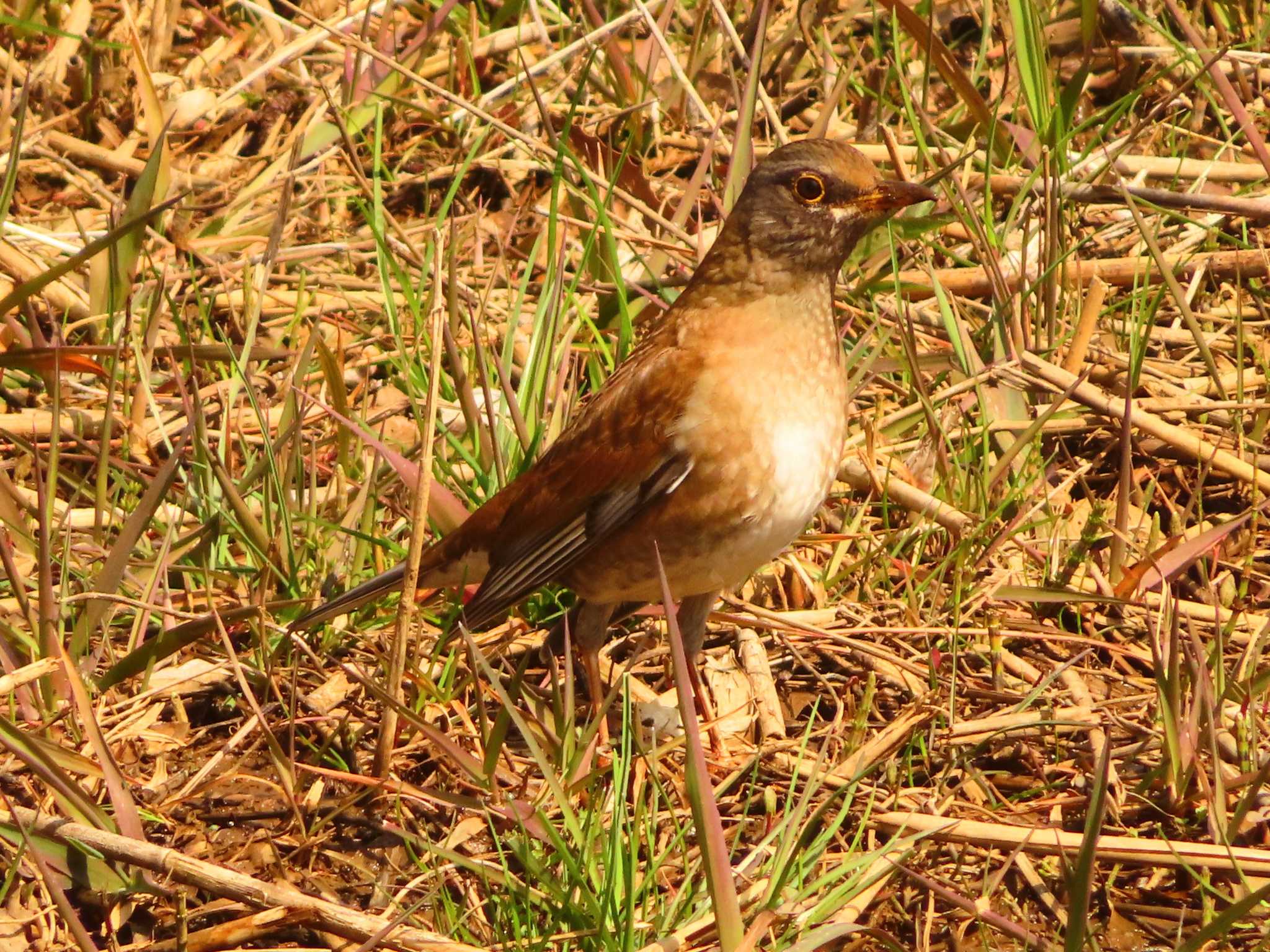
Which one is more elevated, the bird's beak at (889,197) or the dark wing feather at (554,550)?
the bird's beak at (889,197)

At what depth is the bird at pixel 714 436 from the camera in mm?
4062

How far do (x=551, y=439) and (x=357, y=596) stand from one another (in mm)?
993

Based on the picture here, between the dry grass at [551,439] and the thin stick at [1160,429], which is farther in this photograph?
the thin stick at [1160,429]

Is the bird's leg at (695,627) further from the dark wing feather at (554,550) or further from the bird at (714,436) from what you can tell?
the dark wing feather at (554,550)

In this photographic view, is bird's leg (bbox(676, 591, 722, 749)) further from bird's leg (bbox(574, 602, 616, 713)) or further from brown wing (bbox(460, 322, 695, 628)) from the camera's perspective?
brown wing (bbox(460, 322, 695, 628))

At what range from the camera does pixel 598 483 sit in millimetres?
4262

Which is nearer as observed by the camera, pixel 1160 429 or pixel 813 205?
pixel 813 205

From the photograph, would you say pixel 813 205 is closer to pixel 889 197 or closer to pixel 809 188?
pixel 809 188

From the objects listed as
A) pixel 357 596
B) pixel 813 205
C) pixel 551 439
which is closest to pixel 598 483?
pixel 357 596

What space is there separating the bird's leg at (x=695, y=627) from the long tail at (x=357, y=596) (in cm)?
77

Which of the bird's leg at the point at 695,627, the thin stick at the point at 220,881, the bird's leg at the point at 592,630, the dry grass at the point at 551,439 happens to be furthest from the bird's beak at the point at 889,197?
the thin stick at the point at 220,881

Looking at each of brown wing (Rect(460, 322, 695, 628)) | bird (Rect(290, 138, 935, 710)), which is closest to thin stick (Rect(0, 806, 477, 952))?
bird (Rect(290, 138, 935, 710))

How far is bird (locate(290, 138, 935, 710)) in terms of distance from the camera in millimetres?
4062

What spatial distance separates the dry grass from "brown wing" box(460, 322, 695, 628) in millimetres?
282
